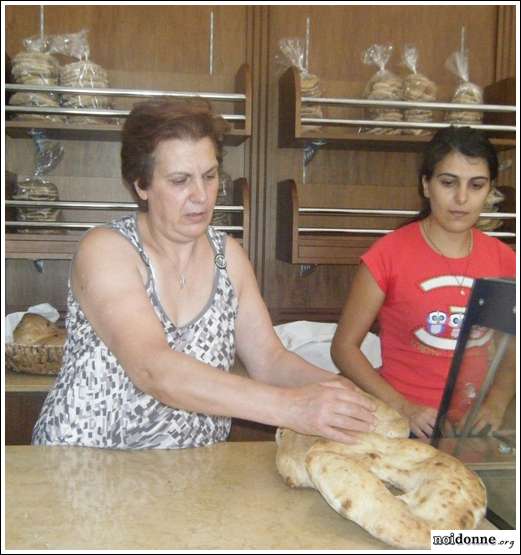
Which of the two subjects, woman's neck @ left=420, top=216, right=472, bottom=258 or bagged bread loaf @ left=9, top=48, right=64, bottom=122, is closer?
woman's neck @ left=420, top=216, right=472, bottom=258

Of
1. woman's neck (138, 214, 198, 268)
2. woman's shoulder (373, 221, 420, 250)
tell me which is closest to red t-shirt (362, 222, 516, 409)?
woman's shoulder (373, 221, 420, 250)

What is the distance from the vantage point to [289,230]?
94.2 inches

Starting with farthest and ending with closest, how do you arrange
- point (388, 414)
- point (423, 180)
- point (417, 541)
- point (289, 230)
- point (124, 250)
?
point (289, 230)
point (423, 180)
point (124, 250)
point (388, 414)
point (417, 541)

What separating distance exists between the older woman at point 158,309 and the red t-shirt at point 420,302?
0.41 meters

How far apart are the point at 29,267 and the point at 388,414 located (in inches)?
69.1

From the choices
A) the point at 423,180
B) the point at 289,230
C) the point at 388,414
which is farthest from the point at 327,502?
the point at 289,230

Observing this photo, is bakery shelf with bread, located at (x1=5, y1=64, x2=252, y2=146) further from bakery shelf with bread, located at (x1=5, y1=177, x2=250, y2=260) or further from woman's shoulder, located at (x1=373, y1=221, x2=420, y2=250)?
woman's shoulder, located at (x1=373, y1=221, x2=420, y2=250)

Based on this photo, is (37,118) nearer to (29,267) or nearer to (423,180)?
(29,267)

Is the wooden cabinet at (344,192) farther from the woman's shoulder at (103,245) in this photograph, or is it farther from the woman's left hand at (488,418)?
the woman's left hand at (488,418)

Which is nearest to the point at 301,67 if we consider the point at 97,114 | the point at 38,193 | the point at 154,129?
the point at 97,114

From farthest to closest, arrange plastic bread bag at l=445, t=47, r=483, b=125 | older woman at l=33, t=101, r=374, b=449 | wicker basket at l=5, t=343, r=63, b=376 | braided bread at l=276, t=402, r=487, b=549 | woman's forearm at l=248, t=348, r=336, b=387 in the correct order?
plastic bread bag at l=445, t=47, r=483, b=125, wicker basket at l=5, t=343, r=63, b=376, woman's forearm at l=248, t=348, r=336, b=387, older woman at l=33, t=101, r=374, b=449, braided bread at l=276, t=402, r=487, b=549

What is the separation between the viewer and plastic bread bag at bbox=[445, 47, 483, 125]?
8.02ft

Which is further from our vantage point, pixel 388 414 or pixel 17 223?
pixel 17 223

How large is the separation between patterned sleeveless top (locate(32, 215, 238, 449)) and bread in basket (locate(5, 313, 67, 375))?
63cm
